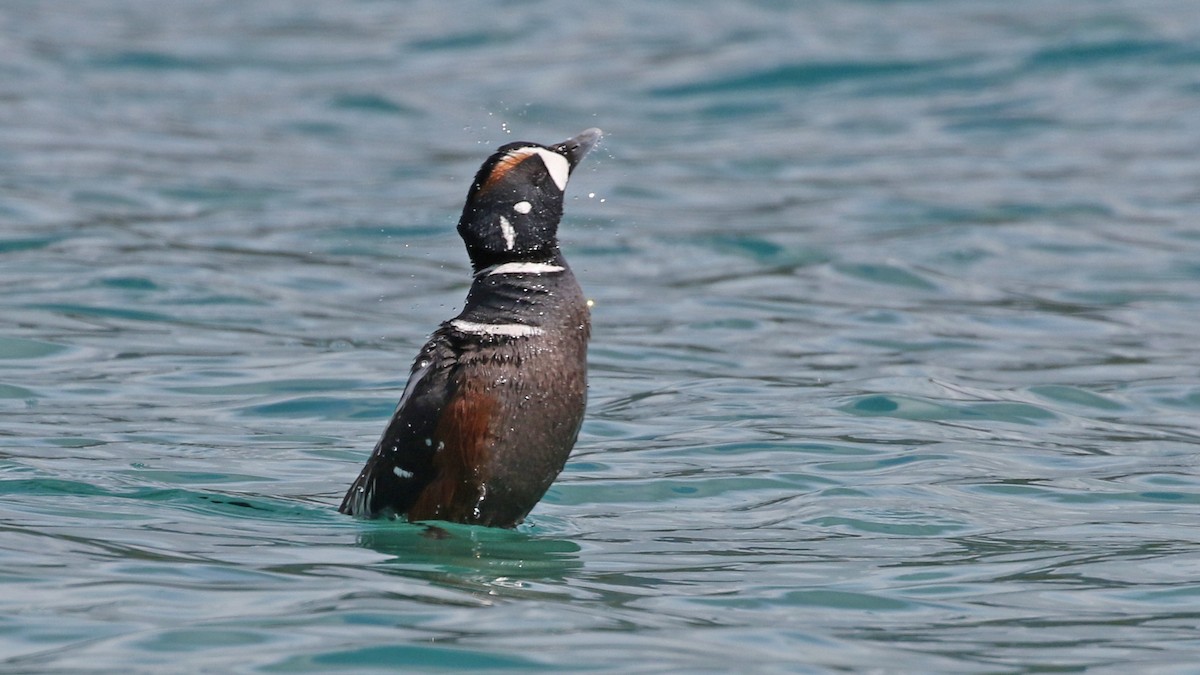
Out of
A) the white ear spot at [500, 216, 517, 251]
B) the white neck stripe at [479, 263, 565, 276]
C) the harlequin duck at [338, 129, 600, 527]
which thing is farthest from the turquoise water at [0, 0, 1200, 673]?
the white ear spot at [500, 216, 517, 251]

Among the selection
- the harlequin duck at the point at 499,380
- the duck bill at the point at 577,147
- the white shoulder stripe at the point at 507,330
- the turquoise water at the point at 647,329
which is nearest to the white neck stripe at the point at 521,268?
the harlequin duck at the point at 499,380

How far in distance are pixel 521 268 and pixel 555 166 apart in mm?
491

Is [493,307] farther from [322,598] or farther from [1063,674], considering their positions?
[1063,674]

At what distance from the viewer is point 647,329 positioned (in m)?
13.5

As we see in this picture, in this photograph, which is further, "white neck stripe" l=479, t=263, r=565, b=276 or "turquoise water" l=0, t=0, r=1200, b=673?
"white neck stripe" l=479, t=263, r=565, b=276

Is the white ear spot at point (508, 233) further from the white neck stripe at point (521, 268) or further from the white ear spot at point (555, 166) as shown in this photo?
the white ear spot at point (555, 166)

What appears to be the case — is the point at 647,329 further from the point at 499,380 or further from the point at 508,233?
the point at 499,380

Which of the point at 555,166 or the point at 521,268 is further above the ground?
the point at 555,166

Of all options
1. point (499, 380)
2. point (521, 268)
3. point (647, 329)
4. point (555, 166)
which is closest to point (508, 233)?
point (521, 268)

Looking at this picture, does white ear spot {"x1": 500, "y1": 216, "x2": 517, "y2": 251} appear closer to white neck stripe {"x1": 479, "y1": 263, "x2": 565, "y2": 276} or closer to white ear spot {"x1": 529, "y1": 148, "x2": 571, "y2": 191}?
white neck stripe {"x1": 479, "y1": 263, "x2": 565, "y2": 276}

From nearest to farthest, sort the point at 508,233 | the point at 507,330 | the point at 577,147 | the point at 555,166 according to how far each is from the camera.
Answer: the point at 507,330 → the point at 508,233 → the point at 555,166 → the point at 577,147

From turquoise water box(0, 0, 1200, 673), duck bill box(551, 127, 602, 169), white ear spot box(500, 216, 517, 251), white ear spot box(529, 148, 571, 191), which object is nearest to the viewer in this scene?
turquoise water box(0, 0, 1200, 673)

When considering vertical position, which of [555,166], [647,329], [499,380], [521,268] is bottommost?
[647,329]

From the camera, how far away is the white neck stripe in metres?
7.54
